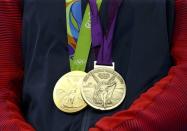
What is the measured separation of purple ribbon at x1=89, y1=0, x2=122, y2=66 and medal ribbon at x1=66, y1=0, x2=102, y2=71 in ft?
0.04

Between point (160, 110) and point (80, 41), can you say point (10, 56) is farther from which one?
point (160, 110)

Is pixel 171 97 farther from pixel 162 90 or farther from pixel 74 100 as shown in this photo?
pixel 74 100

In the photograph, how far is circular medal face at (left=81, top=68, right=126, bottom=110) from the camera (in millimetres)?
1072

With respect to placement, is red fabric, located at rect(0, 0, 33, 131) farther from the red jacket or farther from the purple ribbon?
the purple ribbon

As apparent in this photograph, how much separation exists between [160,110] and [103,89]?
15 centimetres

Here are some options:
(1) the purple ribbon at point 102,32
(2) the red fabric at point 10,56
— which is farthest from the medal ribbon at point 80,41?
(2) the red fabric at point 10,56

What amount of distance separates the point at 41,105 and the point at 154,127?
28 cm

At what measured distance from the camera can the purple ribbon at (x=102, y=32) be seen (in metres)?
1.10

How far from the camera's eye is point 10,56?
1.14 m

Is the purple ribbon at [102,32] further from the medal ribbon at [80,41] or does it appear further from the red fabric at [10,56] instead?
the red fabric at [10,56]

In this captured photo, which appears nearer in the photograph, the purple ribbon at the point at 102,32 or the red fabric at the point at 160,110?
the red fabric at the point at 160,110

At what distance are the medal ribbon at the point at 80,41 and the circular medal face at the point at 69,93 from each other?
3 centimetres

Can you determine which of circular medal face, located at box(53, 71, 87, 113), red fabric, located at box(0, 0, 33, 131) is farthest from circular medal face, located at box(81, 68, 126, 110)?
red fabric, located at box(0, 0, 33, 131)

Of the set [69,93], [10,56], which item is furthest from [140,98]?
[10,56]
